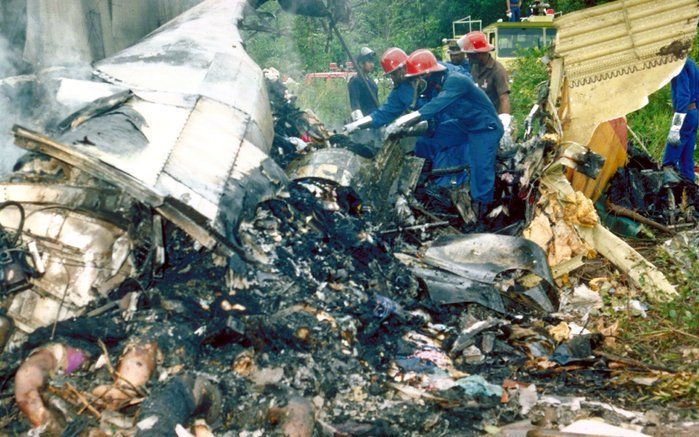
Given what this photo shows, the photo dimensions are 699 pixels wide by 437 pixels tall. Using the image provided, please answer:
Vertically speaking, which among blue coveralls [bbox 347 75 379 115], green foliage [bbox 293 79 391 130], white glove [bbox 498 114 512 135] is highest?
blue coveralls [bbox 347 75 379 115]

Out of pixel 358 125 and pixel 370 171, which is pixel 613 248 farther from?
pixel 358 125

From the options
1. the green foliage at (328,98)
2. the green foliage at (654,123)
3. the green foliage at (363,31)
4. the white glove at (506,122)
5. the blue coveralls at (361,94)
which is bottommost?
the green foliage at (654,123)

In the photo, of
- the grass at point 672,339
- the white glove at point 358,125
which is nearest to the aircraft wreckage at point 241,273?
the grass at point 672,339

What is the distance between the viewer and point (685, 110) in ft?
23.6

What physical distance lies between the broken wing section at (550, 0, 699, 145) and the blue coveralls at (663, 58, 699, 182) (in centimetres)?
148

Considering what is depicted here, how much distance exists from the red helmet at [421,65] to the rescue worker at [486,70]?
4.02 ft

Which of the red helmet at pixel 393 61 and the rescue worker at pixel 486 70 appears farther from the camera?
the rescue worker at pixel 486 70

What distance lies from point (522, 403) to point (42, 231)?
2.92 metres

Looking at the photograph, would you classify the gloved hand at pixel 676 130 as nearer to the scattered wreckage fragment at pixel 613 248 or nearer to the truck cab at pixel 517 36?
the scattered wreckage fragment at pixel 613 248

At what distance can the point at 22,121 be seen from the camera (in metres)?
4.66

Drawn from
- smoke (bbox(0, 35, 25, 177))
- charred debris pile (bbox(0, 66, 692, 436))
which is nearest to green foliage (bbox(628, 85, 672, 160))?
charred debris pile (bbox(0, 66, 692, 436))

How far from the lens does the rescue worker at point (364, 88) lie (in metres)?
8.96

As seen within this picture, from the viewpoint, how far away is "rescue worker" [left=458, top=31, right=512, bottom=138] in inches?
310

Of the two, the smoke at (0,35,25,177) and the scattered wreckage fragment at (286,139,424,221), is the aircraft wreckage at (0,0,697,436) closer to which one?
the scattered wreckage fragment at (286,139,424,221)
